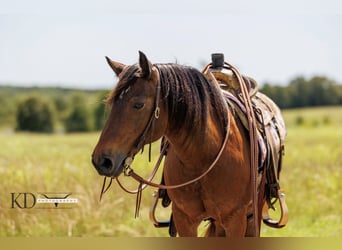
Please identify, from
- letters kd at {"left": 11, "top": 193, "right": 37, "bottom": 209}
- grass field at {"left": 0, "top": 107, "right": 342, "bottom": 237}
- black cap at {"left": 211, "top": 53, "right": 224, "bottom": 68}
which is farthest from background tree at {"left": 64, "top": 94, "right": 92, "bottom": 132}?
black cap at {"left": 211, "top": 53, "right": 224, "bottom": 68}

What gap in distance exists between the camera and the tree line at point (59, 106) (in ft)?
70.5

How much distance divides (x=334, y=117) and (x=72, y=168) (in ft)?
48.1

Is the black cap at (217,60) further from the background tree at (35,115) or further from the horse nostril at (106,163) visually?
the background tree at (35,115)

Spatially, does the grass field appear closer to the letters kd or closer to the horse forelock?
the letters kd

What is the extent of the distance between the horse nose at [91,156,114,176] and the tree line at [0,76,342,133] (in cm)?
1794

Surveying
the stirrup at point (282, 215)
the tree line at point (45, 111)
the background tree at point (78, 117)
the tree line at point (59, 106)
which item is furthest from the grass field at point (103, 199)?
the background tree at point (78, 117)

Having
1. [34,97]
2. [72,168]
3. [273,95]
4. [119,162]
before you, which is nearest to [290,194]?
[72,168]

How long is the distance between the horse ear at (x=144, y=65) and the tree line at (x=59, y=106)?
17687mm

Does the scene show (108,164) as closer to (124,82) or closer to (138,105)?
(138,105)

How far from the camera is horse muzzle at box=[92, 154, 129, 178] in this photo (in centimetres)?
335

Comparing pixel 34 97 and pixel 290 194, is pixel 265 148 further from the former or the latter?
pixel 34 97

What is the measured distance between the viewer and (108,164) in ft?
11.1

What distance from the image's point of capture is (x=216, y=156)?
3.99m

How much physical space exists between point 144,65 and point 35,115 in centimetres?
2480
